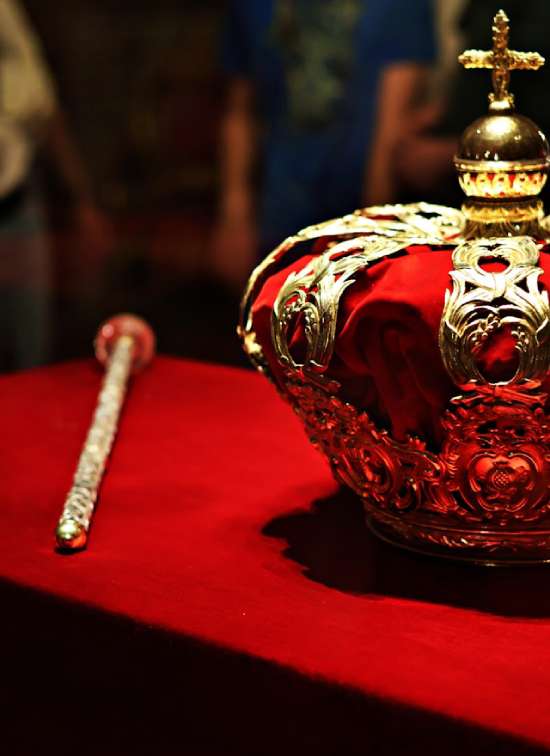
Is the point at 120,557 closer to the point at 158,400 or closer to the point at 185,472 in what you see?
the point at 185,472

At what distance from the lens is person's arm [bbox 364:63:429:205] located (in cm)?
173

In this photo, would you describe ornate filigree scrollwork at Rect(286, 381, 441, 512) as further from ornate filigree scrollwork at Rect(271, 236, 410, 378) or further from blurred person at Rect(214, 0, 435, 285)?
blurred person at Rect(214, 0, 435, 285)

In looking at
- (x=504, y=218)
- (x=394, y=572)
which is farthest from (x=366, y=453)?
(x=504, y=218)

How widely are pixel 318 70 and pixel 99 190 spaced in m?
0.73

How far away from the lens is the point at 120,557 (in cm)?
98

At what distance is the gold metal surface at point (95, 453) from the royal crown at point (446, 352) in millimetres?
196

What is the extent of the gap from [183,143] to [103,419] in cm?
116

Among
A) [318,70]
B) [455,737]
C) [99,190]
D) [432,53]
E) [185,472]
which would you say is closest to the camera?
[455,737]

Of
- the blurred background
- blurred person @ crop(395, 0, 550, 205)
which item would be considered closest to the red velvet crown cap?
blurred person @ crop(395, 0, 550, 205)

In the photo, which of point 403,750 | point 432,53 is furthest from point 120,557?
point 432,53

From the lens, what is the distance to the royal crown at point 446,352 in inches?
32.9

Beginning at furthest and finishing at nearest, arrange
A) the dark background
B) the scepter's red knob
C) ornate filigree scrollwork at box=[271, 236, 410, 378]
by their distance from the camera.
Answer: the dark background
the scepter's red knob
ornate filigree scrollwork at box=[271, 236, 410, 378]

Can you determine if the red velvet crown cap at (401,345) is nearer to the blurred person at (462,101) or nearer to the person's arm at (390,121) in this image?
the blurred person at (462,101)

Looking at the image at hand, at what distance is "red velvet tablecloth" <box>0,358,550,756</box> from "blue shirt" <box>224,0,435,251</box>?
2.47 feet
